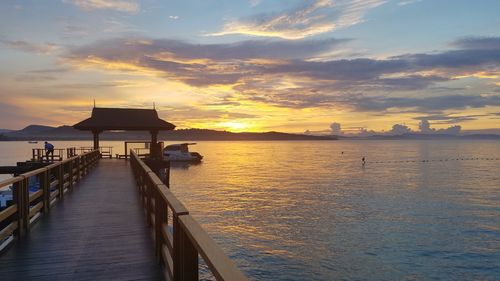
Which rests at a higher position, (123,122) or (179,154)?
(123,122)

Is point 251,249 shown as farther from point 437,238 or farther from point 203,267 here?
point 437,238

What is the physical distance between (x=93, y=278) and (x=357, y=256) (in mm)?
14386

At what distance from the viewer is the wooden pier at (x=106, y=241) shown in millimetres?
3320

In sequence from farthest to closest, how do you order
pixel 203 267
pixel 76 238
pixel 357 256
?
pixel 357 256 → pixel 203 267 → pixel 76 238

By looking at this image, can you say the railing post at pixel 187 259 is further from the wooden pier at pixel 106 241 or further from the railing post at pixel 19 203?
the railing post at pixel 19 203

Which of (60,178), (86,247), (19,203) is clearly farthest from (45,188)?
(86,247)

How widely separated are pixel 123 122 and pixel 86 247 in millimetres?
27486

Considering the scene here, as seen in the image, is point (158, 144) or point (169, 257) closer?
point (169, 257)

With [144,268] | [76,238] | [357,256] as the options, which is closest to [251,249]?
[357,256]

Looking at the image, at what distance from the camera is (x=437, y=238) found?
2094 centimetres

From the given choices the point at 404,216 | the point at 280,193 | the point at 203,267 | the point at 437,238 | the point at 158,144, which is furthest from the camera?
the point at 280,193

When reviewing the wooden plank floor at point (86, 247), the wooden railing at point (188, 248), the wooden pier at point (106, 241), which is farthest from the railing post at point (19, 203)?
the wooden railing at point (188, 248)

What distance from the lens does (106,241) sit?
23.1ft

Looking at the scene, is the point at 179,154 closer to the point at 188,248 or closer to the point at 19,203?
the point at 19,203
